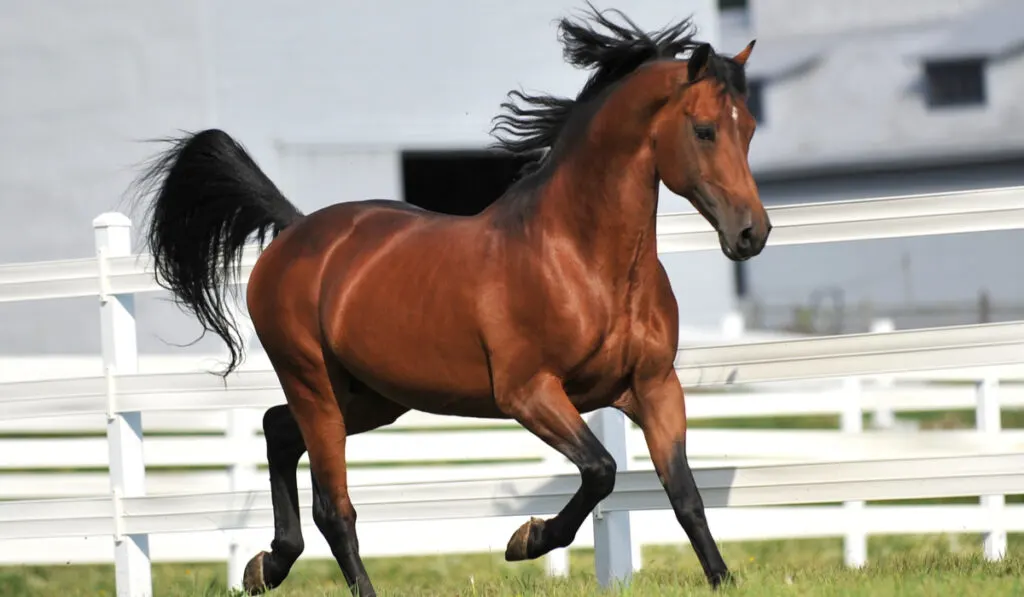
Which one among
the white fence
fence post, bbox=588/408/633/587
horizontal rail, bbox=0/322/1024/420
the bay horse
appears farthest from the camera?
fence post, bbox=588/408/633/587

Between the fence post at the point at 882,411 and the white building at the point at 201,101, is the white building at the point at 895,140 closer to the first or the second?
the white building at the point at 201,101

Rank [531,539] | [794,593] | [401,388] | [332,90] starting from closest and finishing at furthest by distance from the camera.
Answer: [794,593]
[531,539]
[401,388]
[332,90]

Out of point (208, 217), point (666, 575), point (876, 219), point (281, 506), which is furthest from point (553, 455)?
point (876, 219)

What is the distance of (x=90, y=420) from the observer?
928cm

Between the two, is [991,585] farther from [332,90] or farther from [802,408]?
[332,90]

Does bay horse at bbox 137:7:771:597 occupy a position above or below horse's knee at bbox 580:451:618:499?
above

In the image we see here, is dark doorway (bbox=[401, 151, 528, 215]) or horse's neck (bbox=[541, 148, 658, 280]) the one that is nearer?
horse's neck (bbox=[541, 148, 658, 280])

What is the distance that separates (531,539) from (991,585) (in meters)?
1.39

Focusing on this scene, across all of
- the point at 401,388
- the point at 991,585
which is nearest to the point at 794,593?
the point at 991,585

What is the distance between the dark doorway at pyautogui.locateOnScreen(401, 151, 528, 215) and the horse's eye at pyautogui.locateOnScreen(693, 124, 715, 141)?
12.4m

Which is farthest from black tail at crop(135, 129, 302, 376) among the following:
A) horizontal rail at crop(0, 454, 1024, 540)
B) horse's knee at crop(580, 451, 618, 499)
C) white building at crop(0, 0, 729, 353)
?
white building at crop(0, 0, 729, 353)

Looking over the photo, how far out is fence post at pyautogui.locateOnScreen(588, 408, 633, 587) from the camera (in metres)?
5.96

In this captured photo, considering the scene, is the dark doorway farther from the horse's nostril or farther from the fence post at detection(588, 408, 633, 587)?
the horse's nostril

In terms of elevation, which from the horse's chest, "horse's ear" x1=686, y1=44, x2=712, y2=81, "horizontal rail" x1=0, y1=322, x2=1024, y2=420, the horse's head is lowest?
"horizontal rail" x1=0, y1=322, x2=1024, y2=420
